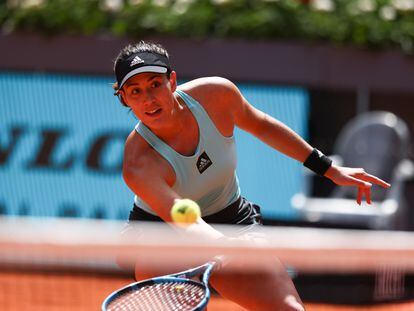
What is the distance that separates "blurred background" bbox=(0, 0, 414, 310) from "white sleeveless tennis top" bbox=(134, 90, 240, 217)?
3336mm

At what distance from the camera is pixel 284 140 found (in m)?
3.71

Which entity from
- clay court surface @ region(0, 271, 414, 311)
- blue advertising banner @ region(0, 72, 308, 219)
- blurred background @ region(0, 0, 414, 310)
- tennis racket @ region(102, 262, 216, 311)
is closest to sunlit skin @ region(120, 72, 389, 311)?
A: tennis racket @ region(102, 262, 216, 311)

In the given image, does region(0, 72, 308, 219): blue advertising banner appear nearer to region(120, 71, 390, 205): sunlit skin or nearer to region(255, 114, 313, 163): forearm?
region(255, 114, 313, 163): forearm

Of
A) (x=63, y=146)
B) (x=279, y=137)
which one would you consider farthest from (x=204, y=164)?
(x=63, y=146)

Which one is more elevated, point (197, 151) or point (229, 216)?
point (197, 151)

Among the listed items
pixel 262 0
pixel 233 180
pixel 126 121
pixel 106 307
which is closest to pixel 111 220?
pixel 126 121

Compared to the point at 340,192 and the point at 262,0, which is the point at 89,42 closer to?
the point at 262,0

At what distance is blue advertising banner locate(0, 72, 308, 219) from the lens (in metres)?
7.28

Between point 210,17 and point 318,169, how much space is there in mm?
3767

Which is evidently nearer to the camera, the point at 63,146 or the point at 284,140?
the point at 284,140

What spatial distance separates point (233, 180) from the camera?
12.0ft

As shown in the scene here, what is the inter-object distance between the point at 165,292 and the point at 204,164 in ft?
1.90

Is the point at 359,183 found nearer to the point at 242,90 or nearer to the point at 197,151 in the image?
the point at 197,151

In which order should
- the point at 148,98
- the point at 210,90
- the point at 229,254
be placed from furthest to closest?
the point at 210,90 → the point at 148,98 → the point at 229,254
